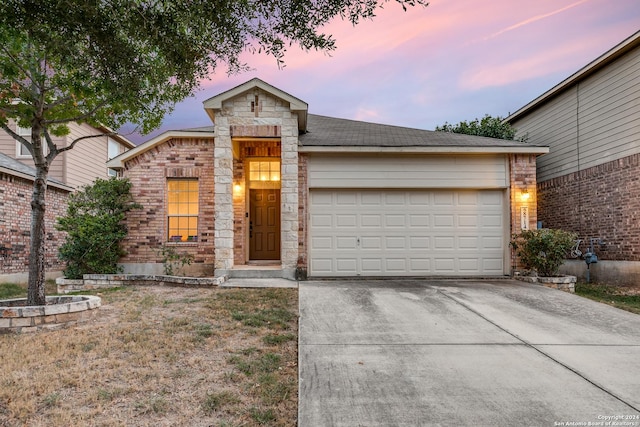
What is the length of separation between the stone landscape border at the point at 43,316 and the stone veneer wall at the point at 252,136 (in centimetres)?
376

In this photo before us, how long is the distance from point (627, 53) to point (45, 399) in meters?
12.6

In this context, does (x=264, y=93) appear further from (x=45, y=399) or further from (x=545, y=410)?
(x=545, y=410)

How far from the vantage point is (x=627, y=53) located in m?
9.18

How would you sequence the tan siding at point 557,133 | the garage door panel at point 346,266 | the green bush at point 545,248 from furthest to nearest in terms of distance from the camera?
the tan siding at point 557,133 → the garage door panel at point 346,266 → the green bush at point 545,248

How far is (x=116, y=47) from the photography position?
18.1 feet

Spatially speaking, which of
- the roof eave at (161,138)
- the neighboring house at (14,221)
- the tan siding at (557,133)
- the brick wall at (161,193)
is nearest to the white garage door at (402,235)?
the brick wall at (161,193)

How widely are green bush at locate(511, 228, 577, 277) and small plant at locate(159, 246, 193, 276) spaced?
26.8ft

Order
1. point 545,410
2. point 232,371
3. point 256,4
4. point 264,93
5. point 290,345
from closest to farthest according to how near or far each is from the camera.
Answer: point 545,410 < point 232,371 < point 290,345 < point 256,4 < point 264,93

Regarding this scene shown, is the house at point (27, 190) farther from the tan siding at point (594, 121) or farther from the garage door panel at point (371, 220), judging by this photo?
the tan siding at point (594, 121)

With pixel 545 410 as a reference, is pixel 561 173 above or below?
above

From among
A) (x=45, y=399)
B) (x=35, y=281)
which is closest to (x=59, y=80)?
(x=35, y=281)

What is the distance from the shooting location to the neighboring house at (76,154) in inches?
523

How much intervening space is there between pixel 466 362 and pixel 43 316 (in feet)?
16.9

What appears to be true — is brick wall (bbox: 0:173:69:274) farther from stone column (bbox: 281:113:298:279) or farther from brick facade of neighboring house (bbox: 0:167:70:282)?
stone column (bbox: 281:113:298:279)
